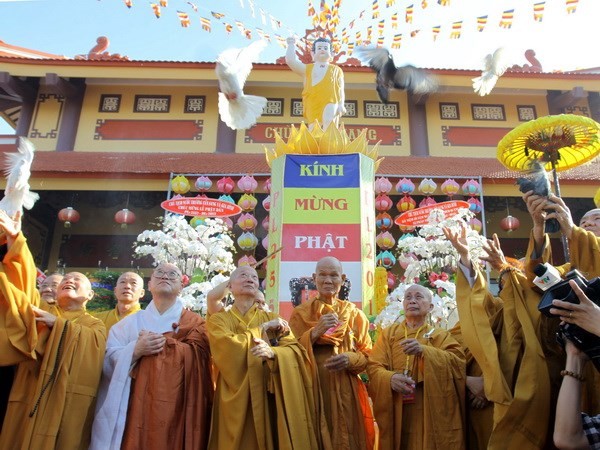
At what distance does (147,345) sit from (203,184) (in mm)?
5674

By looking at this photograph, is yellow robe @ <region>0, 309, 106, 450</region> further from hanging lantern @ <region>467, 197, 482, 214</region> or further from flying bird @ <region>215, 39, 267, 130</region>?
hanging lantern @ <region>467, 197, 482, 214</region>

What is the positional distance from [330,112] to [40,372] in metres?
4.71

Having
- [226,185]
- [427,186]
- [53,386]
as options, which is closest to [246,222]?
[226,185]

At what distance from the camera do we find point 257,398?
262 cm

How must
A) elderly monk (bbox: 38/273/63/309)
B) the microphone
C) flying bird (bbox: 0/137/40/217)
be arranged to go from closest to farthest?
1. the microphone
2. flying bird (bbox: 0/137/40/217)
3. elderly monk (bbox: 38/273/63/309)

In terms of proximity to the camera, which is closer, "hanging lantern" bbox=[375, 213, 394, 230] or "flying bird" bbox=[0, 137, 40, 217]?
"flying bird" bbox=[0, 137, 40, 217]

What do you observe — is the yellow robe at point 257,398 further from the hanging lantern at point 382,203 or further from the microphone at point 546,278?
the hanging lantern at point 382,203

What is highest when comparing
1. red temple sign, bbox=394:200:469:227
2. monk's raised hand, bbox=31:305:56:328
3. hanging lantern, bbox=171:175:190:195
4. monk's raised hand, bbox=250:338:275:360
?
hanging lantern, bbox=171:175:190:195

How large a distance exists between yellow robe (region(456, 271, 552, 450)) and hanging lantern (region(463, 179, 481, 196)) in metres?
5.85

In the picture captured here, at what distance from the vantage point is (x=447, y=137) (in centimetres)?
1012

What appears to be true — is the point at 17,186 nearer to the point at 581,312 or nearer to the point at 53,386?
the point at 53,386

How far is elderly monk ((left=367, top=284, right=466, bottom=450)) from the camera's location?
2.63m

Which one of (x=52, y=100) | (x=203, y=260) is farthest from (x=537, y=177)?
(x=52, y=100)

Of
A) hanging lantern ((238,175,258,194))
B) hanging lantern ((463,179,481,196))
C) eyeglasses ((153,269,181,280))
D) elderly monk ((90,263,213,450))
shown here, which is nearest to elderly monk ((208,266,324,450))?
elderly monk ((90,263,213,450))
